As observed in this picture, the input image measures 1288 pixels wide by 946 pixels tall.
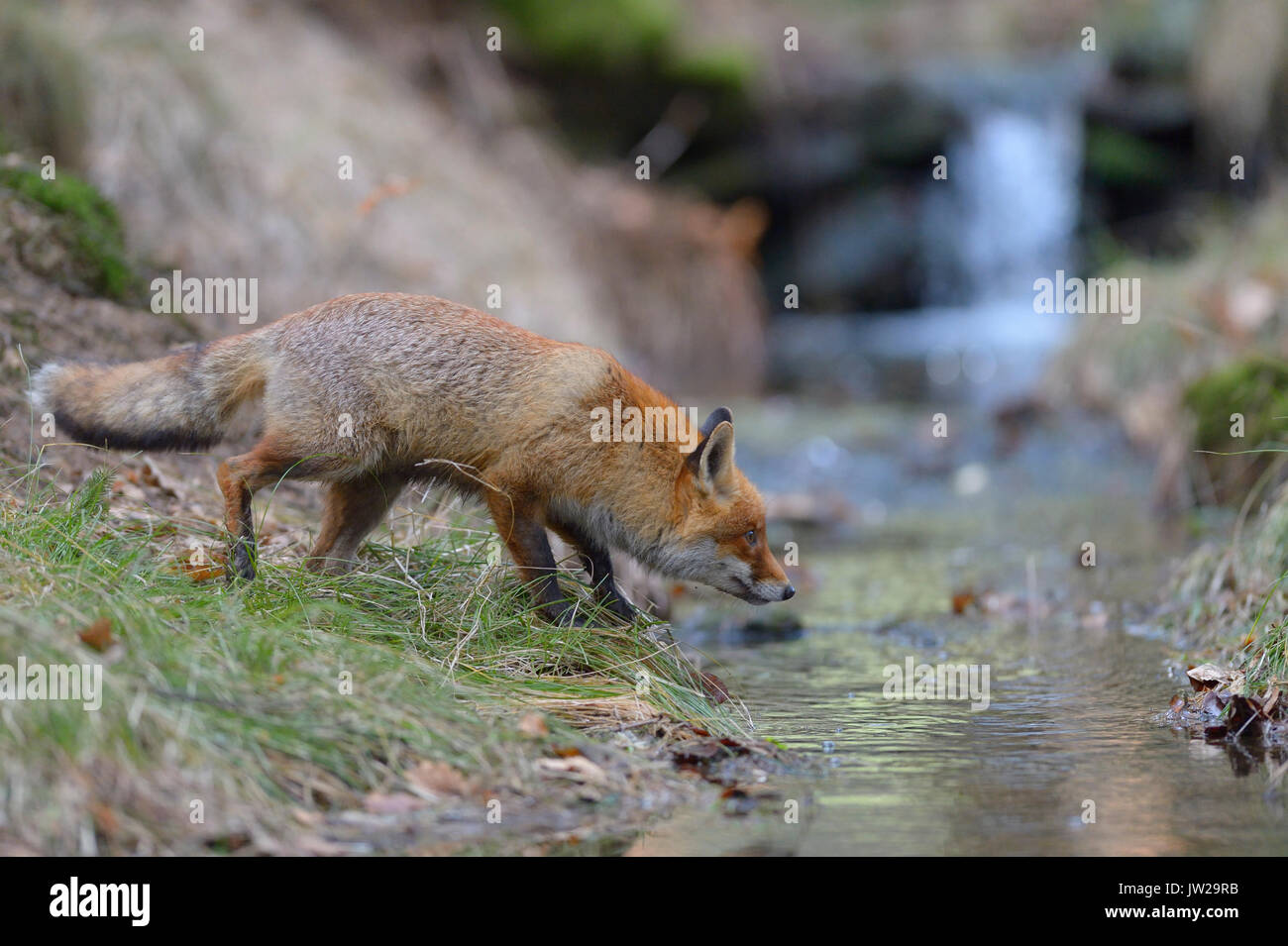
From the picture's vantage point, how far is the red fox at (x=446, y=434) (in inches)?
249

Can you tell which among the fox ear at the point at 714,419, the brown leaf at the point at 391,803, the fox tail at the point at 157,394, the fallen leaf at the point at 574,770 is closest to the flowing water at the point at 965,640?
the fallen leaf at the point at 574,770

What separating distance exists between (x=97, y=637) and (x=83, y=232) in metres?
4.96

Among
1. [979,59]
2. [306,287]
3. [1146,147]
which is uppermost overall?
[979,59]

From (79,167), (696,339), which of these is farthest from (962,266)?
(79,167)

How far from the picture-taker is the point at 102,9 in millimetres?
14891

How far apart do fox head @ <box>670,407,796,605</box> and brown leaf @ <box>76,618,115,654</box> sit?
9.03 ft

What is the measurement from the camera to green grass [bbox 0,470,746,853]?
4.24 m

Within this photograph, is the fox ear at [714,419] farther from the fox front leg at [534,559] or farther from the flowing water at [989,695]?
the flowing water at [989,695]

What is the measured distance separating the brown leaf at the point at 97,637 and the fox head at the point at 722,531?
2752 millimetres

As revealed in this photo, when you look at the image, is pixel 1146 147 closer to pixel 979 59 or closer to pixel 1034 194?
pixel 1034 194

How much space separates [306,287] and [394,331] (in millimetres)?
6865

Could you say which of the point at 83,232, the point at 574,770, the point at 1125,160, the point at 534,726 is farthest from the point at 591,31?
the point at 574,770

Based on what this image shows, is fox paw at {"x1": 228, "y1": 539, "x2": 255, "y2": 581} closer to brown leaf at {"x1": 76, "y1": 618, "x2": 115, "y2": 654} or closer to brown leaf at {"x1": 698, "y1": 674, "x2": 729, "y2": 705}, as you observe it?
brown leaf at {"x1": 76, "y1": 618, "x2": 115, "y2": 654}

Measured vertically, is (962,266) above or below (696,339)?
above
